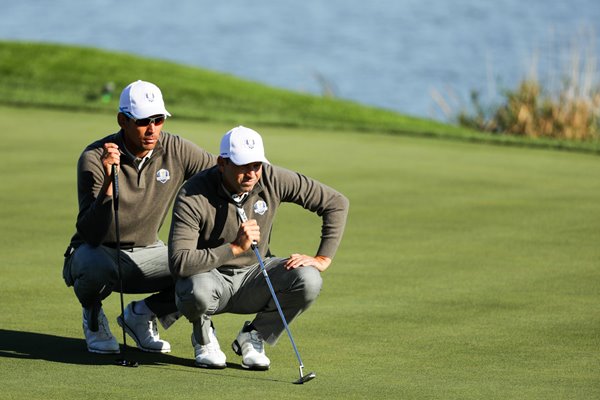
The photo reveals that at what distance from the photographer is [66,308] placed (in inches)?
305

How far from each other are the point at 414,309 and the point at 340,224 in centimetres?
115

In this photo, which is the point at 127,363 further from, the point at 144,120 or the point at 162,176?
the point at 144,120

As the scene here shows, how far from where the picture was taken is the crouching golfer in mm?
6402

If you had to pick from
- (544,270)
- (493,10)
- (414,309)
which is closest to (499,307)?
(414,309)

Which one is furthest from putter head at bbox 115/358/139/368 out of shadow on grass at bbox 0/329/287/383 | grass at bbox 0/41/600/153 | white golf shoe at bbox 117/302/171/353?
grass at bbox 0/41/600/153

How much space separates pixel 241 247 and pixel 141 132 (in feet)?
2.82

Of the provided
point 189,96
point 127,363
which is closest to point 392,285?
point 127,363

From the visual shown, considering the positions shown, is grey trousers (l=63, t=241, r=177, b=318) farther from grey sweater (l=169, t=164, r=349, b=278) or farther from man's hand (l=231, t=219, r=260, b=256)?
man's hand (l=231, t=219, r=260, b=256)

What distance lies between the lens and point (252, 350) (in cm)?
658

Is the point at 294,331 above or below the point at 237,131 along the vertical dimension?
below

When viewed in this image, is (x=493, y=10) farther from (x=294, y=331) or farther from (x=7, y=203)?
(x=294, y=331)

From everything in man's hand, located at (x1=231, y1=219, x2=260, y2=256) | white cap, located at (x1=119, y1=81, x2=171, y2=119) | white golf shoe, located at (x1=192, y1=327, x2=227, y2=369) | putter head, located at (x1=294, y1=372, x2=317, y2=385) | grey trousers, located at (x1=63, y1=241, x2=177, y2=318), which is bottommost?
white golf shoe, located at (x1=192, y1=327, x2=227, y2=369)

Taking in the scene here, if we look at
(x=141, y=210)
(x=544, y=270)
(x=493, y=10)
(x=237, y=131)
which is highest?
(x=237, y=131)

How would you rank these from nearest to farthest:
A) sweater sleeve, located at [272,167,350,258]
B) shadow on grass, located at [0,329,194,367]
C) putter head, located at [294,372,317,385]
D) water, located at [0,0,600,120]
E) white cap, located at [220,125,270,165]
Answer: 1. putter head, located at [294,372,317,385]
2. white cap, located at [220,125,270,165]
3. shadow on grass, located at [0,329,194,367]
4. sweater sleeve, located at [272,167,350,258]
5. water, located at [0,0,600,120]
